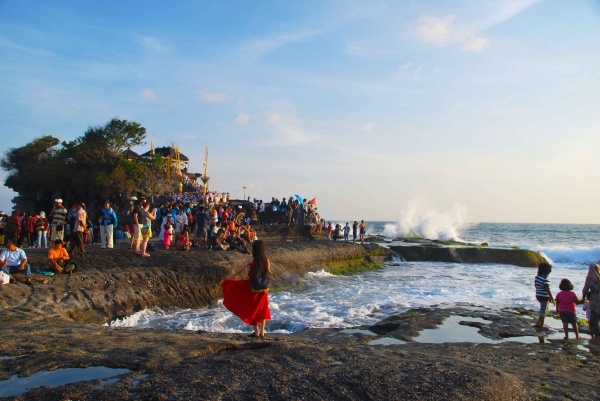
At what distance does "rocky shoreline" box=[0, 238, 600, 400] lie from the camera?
4.43 meters

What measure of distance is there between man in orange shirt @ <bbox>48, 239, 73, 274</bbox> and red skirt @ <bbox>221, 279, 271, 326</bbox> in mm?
6330

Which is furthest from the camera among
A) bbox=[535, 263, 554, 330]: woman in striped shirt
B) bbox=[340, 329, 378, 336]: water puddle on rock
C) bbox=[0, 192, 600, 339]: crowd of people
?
bbox=[535, 263, 554, 330]: woman in striped shirt

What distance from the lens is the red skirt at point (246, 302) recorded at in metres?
7.35

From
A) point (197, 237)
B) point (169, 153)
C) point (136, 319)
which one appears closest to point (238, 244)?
point (197, 237)

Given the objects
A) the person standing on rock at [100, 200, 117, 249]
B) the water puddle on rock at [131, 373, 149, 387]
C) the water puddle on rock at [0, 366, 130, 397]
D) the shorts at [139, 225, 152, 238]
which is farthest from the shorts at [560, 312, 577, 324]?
the person standing on rock at [100, 200, 117, 249]

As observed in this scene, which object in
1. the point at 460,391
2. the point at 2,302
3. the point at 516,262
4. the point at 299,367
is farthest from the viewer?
the point at 516,262

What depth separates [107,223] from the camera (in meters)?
14.8

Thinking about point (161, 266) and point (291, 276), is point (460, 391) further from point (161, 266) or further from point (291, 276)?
point (291, 276)

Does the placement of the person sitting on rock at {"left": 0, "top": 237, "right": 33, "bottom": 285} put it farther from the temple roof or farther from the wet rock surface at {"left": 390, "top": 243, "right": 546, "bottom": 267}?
the temple roof

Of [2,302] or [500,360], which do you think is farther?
[2,302]

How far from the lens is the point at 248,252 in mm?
17844

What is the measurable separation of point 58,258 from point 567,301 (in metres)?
12.4

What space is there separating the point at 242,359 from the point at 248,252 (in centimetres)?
1261

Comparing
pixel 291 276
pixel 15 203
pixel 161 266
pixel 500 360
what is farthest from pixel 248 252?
pixel 15 203
